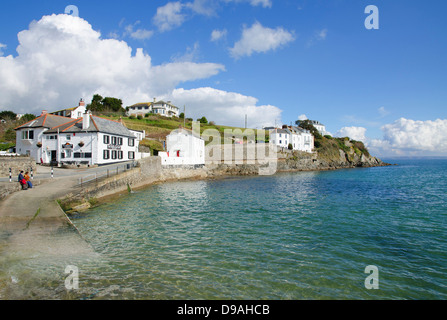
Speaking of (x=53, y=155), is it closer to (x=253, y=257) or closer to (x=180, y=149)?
(x=180, y=149)

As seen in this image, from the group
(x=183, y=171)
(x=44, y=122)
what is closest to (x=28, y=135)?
(x=44, y=122)

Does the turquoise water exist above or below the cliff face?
below

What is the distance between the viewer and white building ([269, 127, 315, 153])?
3530 inches

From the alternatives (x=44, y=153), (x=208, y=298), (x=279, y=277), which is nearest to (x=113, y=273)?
(x=208, y=298)

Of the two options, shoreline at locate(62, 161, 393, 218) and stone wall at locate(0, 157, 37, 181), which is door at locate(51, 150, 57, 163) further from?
shoreline at locate(62, 161, 393, 218)

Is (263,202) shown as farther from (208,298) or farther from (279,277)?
(208,298)

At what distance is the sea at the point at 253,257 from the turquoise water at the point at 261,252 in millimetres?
42

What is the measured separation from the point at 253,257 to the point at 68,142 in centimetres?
3804

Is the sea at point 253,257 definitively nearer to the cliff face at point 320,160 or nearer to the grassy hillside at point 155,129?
the cliff face at point 320,160

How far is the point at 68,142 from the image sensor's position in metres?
38.1

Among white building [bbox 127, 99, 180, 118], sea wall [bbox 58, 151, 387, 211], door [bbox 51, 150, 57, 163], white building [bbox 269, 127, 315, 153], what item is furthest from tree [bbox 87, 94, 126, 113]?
white building [bbox 269, 127, 315, 153]

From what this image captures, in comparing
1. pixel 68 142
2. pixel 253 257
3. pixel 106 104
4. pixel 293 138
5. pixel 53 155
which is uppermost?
pixel 106 104

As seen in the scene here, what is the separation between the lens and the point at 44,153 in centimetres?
3834

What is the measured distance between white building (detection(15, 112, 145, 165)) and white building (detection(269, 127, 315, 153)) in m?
60.5
